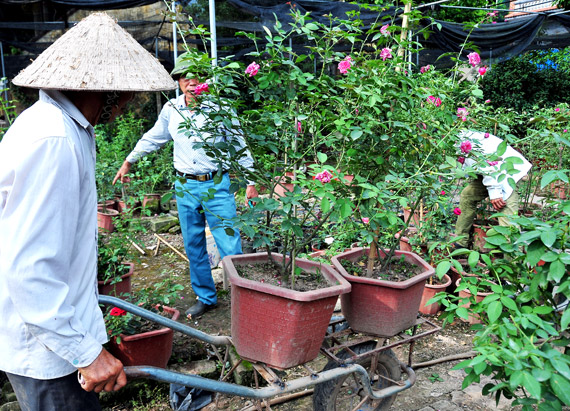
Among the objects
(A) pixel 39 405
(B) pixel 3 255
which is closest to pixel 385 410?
(A) pixel 39 405

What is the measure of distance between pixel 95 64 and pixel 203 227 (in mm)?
2395

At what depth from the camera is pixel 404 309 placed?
7.93ft

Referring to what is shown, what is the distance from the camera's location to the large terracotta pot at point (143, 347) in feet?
9.17

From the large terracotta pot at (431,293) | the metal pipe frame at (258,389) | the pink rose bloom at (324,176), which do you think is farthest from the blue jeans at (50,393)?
the large terracotta pot at (431,293)

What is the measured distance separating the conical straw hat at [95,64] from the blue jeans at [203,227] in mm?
1936

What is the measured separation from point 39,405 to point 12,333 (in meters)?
0.29

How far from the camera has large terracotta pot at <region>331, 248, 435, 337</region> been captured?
236 centimetres

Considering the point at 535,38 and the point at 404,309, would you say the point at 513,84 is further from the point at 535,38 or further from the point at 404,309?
the point at 404,309

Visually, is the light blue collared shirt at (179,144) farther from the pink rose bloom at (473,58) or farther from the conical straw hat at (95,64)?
the conical straw hat at (95,64)

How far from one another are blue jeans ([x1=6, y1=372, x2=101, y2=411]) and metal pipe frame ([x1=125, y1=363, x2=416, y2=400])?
→ 7.6 inches

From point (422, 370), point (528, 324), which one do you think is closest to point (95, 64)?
point (528, 324)

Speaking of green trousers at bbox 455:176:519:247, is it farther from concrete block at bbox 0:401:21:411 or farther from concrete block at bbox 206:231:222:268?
concrete block at bbox 0:401:21:411

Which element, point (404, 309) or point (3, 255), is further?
point (404, 309)

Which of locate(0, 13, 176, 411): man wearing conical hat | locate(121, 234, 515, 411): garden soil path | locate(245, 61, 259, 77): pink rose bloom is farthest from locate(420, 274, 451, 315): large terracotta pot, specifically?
locate(0, 13, 176, 411): man wearing conical hat
